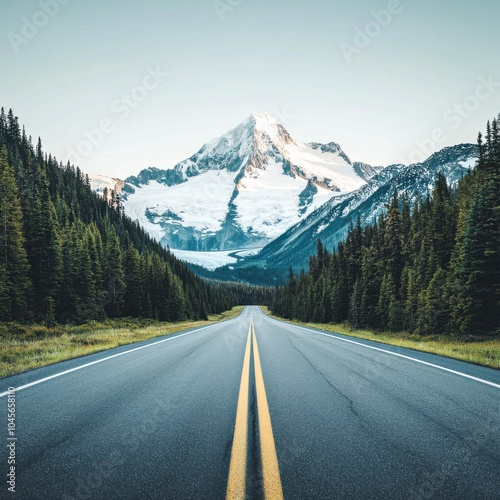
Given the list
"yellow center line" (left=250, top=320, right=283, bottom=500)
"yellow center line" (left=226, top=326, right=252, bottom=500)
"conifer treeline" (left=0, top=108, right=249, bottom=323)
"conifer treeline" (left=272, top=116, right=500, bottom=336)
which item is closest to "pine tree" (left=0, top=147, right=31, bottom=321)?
"conifer treeline" (left=0, top=108, right=249, bottom=323)

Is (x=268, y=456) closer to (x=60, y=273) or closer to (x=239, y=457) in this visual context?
(x=239, y=457)

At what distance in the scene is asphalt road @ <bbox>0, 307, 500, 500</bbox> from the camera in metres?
2.66

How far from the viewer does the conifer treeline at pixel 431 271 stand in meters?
19.9

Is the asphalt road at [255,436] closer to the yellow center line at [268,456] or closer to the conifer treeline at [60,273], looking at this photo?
the yellow center line at [268,456]

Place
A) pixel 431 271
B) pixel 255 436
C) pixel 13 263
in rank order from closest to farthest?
pixel 255 436 < pixel 431 271 < pixel 13 263

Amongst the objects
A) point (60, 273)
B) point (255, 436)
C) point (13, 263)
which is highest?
point (13, 263)

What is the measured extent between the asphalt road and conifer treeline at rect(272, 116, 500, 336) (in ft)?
51.8

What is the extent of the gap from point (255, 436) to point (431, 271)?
103 feet

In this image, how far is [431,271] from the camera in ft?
99.5

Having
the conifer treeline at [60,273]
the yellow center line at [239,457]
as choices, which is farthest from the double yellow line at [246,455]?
the conifer treeline at [60,273]

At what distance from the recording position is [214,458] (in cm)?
312

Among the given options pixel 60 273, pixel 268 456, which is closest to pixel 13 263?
pixel 60 273

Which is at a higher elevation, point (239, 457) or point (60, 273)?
point (60, 273)

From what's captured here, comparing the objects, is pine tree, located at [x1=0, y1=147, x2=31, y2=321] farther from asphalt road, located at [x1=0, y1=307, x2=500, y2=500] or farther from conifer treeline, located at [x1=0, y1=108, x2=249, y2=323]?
asphalt road, located at [x1=0, y1=307, x2=500, y2=500]
